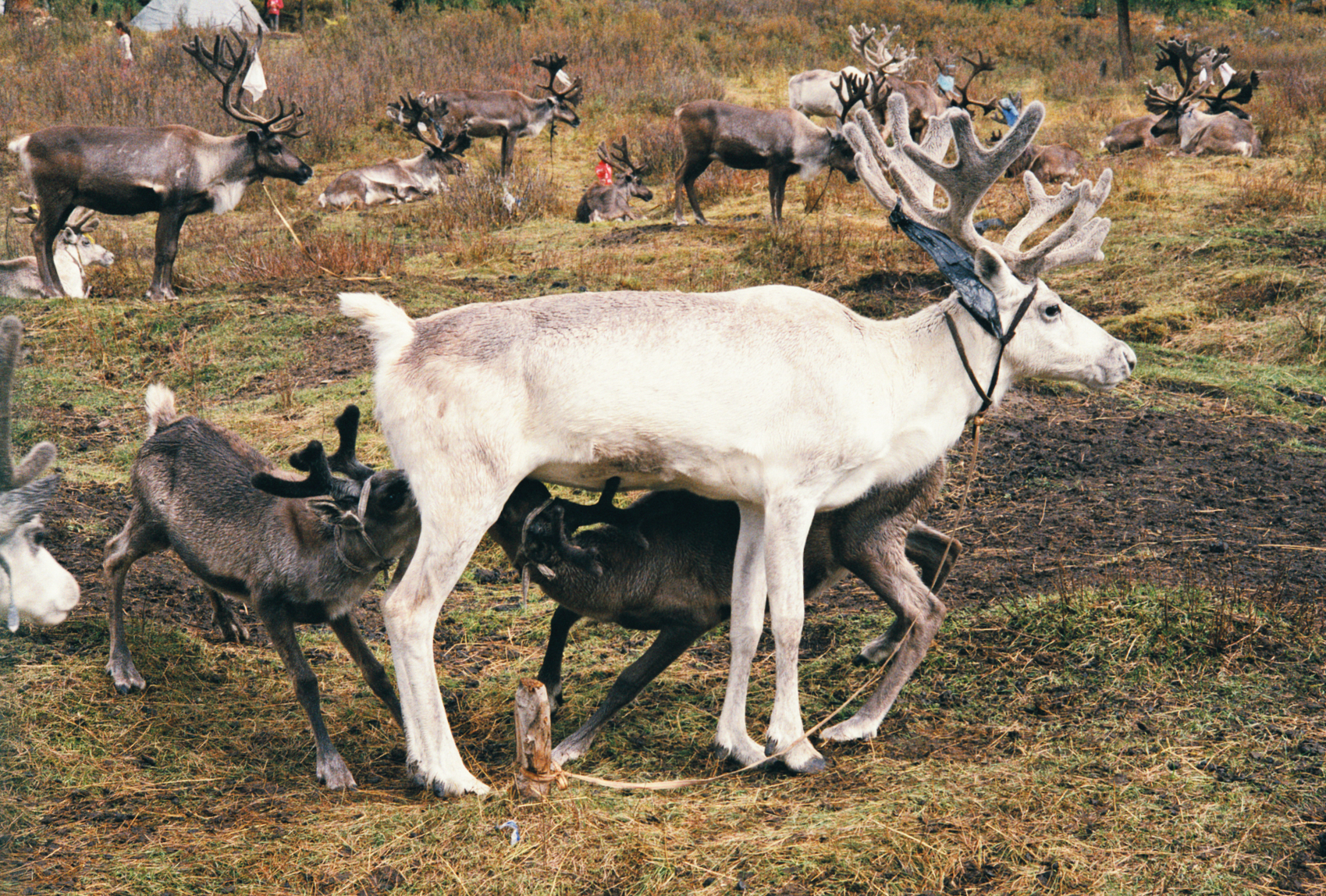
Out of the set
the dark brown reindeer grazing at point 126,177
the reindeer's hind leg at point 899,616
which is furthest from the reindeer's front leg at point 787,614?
the dark brown reindeer grazing at point 126,177

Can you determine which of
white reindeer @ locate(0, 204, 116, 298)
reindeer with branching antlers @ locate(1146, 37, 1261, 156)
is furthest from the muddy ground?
reindeer with branching antlers @ locate(1146, 37, 1261, 156)

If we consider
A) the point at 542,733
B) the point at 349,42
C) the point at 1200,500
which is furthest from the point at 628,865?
the point at 349,42

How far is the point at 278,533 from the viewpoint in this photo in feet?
14.6

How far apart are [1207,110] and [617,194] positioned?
986 cm

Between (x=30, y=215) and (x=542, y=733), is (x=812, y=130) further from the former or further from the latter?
(x=542, y=733)

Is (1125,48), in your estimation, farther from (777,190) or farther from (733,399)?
(733,399)

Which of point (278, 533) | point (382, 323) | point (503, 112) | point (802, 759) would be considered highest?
point (382, 323)

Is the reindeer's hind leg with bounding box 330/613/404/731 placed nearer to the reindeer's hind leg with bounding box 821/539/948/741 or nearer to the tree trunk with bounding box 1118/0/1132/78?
the reindeer's hind leg with bounding box 821/539/948/741

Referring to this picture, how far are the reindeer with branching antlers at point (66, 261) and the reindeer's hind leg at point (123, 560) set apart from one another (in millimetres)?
4997

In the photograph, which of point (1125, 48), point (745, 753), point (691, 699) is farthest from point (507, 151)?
point (1125, 48)

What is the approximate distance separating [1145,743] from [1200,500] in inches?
96.5

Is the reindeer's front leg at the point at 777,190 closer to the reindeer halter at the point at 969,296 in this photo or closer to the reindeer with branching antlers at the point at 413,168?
the reindeer with branching antlers at the point at 413,168

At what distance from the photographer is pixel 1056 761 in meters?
4.04

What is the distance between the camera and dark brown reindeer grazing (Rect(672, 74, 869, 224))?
13.9 m
